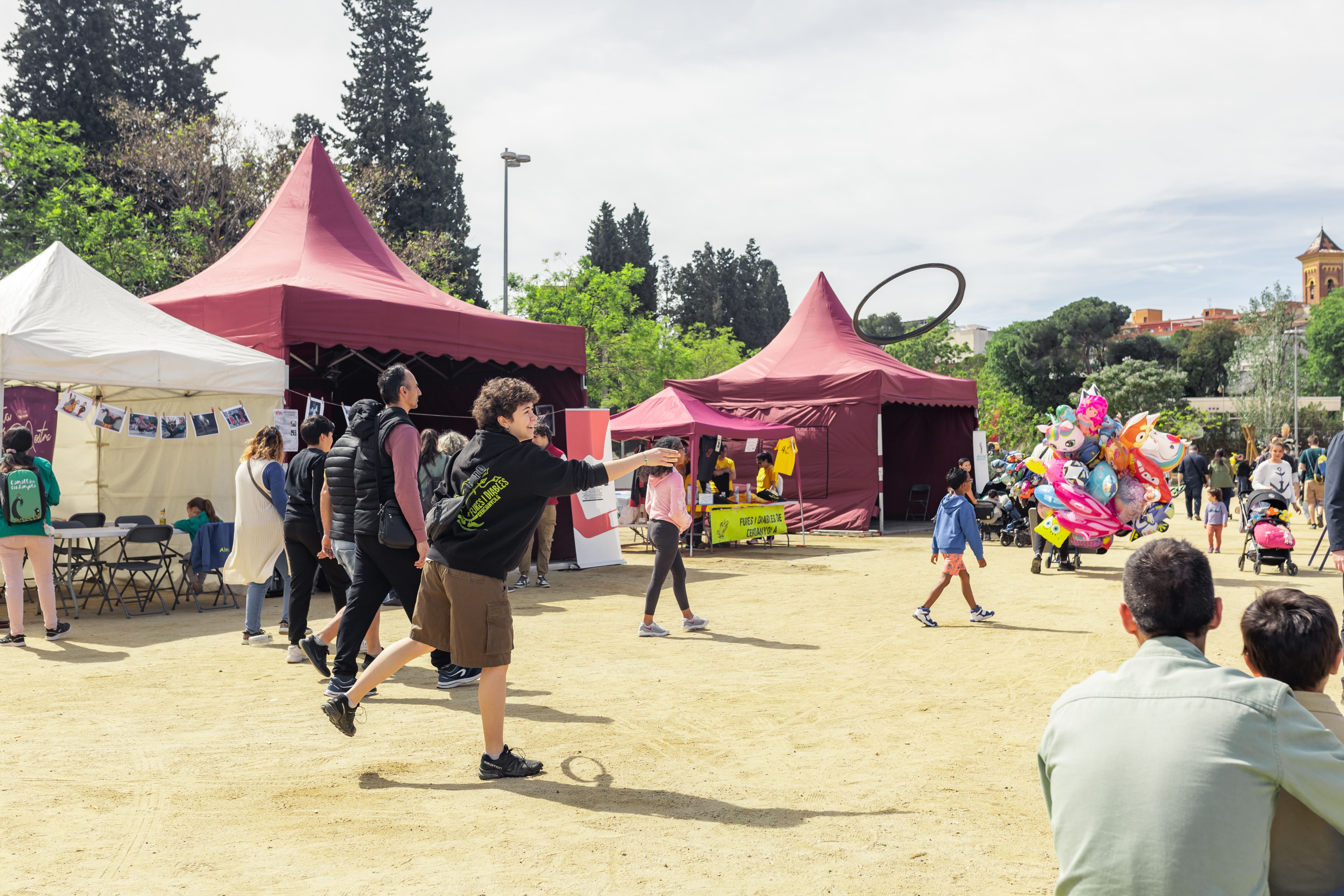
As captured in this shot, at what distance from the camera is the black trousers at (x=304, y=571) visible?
23.0 ft

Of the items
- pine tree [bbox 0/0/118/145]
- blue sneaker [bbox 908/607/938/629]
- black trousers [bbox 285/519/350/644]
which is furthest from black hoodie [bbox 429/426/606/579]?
pine tree [bbox 0/0/118/145]

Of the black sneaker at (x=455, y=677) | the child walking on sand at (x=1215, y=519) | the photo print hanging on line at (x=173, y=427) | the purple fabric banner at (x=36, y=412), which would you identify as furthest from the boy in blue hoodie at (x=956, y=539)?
the purple fabric banner at (x=36, y=412)

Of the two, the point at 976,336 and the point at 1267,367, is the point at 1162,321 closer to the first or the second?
the point at 976,336

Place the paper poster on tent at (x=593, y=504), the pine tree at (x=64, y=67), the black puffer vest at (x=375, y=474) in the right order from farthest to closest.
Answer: the pine tree at (x=64, y=67) → the paper poster on tent at (x=593, y=504) → the black puffer vest at (x=375, y=474)

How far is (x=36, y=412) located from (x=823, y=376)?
12.8m

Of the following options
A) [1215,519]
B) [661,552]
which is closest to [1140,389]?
[1215,519]

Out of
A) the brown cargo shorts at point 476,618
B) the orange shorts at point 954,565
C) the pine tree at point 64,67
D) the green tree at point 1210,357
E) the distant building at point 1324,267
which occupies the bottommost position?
the orange shorts at point 954,565

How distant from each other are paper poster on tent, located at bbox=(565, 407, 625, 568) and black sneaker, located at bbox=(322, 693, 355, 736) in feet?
26.3

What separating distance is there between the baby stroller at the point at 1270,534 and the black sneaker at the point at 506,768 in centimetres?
1109

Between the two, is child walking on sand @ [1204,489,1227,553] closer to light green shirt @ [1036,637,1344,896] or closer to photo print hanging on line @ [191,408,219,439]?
photo print hanging on line @ [191,408,219,439]

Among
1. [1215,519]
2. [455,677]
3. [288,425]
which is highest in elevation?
[288,425]

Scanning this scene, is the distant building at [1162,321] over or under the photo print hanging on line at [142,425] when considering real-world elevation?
over

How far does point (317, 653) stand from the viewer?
5910mm

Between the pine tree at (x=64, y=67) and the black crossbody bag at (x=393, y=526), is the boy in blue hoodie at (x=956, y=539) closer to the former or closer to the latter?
the black crossbody bag at (x=393, y=526)
